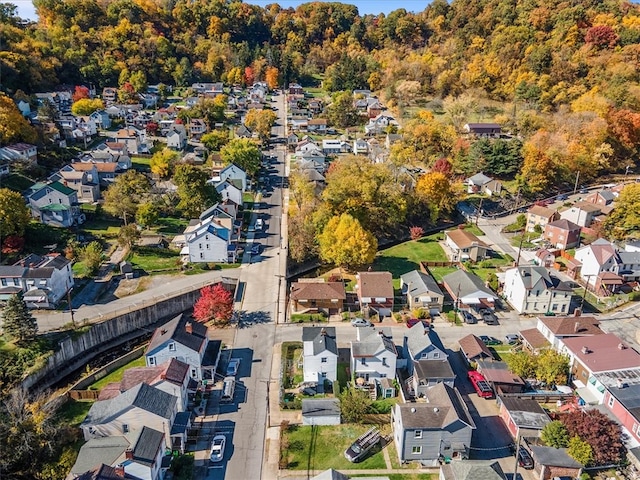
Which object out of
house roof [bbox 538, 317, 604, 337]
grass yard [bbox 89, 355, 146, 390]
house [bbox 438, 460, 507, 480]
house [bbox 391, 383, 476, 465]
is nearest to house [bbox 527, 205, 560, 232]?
house roof [bbox 538, 317, 604, 337]

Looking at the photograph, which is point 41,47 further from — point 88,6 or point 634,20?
point 634,20

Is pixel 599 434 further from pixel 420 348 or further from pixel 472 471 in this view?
pixel 420 348

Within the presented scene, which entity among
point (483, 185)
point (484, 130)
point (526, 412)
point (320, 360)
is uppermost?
point (484, 130)

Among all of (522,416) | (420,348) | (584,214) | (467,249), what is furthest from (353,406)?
(584,214)

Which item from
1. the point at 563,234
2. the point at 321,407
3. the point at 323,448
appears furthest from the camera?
the point at 563,234

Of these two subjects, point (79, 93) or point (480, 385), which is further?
point (79, 93)

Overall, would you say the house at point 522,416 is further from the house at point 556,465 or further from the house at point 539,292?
the house at point 539,292

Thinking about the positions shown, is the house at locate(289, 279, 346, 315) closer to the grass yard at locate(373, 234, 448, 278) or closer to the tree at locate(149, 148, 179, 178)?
the grass yard at locate(373, 234, 448, 278)

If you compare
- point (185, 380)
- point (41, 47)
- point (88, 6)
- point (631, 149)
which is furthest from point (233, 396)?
point (88, 6)
